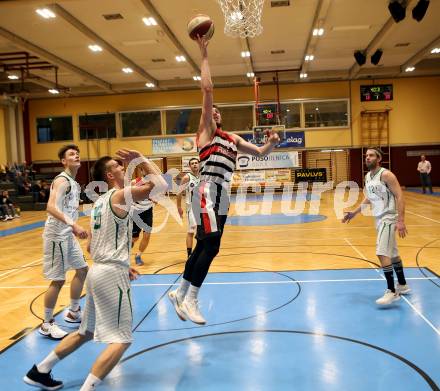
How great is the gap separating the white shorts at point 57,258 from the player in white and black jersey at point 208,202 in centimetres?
127

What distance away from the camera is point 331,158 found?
26188 mm

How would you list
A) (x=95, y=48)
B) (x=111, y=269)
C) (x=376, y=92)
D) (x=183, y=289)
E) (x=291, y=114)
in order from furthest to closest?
(x=291, y=114) < (x=376, y=92) < (x=95, y=48) < (x=183, y=289) < (x=111, y=269)

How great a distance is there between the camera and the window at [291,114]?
25984mm

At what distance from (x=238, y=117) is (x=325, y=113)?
5165 mm

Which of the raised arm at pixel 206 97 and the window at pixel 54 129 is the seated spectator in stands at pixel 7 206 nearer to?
the window at pixel 54 129

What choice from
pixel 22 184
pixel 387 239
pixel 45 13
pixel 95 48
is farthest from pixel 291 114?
pixel 387 239

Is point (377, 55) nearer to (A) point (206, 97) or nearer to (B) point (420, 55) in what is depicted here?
(B) point (420, 55)

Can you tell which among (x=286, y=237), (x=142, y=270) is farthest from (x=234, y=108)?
(x=142, y=270)

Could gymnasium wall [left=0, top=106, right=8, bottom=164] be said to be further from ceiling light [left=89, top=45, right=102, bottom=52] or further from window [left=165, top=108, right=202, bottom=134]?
ceiling light [left=89, top=45, right=102, bottom=52]

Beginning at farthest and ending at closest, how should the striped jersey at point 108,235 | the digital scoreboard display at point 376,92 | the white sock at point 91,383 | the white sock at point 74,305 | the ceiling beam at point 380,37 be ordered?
1. the digital scoreboard display at point 376,92
2. the ceiling beam at point 380,37
3. the white sock at point 74,305
4. the striped jersey at point 108,235
5. the white sock at point 91,383

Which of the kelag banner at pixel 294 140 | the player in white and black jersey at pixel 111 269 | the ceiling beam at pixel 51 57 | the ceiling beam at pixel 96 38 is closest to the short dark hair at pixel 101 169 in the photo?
the player in white and black jersey at pixel 111 269

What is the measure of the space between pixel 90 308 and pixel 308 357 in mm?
1912

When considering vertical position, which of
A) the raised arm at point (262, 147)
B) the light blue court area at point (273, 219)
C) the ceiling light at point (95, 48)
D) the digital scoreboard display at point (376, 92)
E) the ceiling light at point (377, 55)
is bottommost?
the light blue court area at point (273, 219)

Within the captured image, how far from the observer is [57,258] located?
464 centimetres
